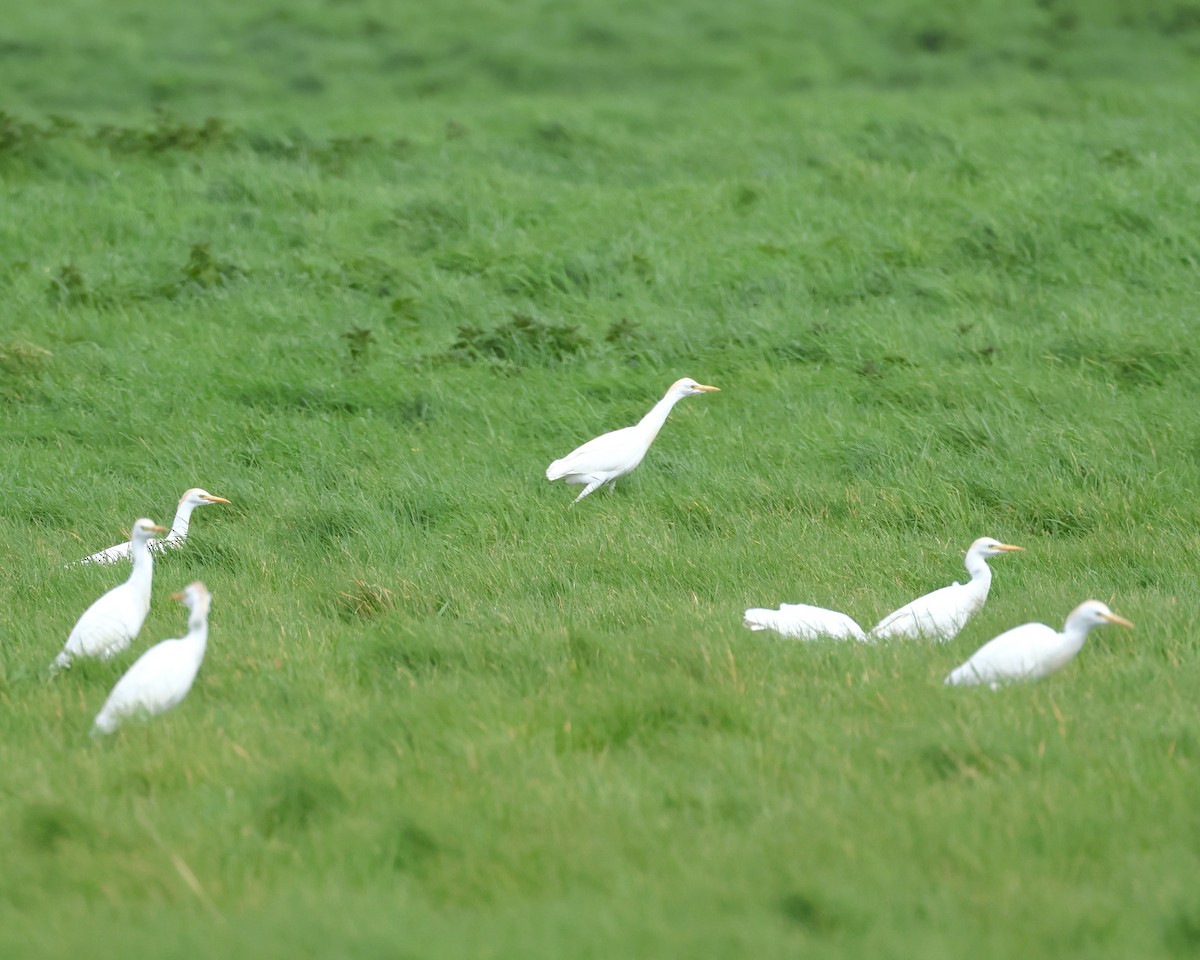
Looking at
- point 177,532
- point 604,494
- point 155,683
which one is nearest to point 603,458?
point 604,494

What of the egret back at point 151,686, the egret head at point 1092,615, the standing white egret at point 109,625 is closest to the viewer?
the egret back at point 151,686

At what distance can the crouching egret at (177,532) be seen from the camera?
7.16 metres

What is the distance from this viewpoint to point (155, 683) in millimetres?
4711

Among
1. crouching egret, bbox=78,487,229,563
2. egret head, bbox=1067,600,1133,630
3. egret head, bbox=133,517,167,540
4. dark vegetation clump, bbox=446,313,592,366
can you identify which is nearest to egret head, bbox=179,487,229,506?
crouching egret, bbox=78,487,229,563

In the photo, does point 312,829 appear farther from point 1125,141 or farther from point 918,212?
point 1125,141

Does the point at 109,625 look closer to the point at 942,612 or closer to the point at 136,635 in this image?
the point at 136,635

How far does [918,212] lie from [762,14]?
10088mm

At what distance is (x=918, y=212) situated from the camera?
12531 millimetres

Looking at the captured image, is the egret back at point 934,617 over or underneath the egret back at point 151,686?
underneath

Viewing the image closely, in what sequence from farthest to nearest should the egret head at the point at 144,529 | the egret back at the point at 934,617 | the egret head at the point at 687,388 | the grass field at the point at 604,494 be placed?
the egret head at the point at 687,388 < the egret head at the point at 144,529 < the egret back at the point at 934,617 < the grass field at the point at 604,494

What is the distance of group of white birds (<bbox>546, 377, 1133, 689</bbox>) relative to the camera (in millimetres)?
4918

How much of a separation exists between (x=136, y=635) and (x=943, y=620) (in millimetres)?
3159

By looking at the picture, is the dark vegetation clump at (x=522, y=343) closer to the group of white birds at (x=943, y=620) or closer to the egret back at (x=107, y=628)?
the group of white birds at (x=943, y=620)

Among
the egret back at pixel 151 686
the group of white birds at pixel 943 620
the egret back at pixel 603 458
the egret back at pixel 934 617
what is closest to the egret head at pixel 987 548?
the group of white birds at pixel 943 620
